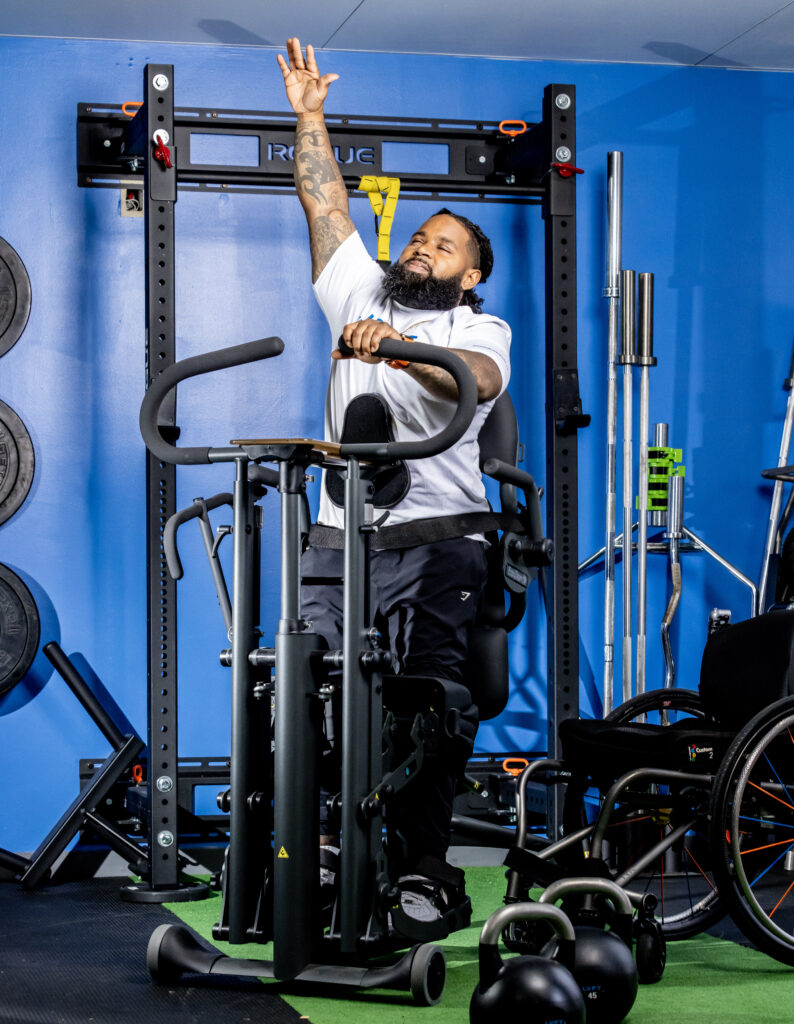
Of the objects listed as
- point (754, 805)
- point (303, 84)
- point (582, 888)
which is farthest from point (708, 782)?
point (303, 84)

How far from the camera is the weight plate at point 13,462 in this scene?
4.35 metres

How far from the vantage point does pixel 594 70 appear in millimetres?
4809

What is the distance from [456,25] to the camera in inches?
174

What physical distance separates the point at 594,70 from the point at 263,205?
137 cm

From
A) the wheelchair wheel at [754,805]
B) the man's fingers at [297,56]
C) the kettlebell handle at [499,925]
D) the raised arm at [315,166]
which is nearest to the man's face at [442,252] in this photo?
the raised arm at [315,166]

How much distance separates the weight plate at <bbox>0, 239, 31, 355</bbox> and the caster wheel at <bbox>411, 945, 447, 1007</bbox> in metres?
2.74

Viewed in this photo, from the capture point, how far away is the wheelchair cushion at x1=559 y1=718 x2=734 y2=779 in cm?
301

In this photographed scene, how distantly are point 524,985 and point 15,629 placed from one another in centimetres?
273

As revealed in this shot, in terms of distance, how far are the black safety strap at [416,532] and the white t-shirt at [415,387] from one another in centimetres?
3

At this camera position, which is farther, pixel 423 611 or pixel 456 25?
pixel 456 25

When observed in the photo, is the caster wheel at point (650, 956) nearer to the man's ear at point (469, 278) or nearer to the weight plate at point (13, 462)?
the man's ear at point (469, 278)

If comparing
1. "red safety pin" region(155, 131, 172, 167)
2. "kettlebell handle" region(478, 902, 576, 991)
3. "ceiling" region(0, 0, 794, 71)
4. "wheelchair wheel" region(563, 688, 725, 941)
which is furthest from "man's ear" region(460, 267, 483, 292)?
"kettlebell handle" region(478, 902, 576, 991)

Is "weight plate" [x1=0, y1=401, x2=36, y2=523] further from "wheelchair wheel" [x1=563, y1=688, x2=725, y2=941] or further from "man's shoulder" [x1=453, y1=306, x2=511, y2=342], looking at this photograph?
"wheelchair wheel" [x1=563, y1=688, x2=725, y2=941]

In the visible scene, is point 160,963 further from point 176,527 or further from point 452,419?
point 452,419
